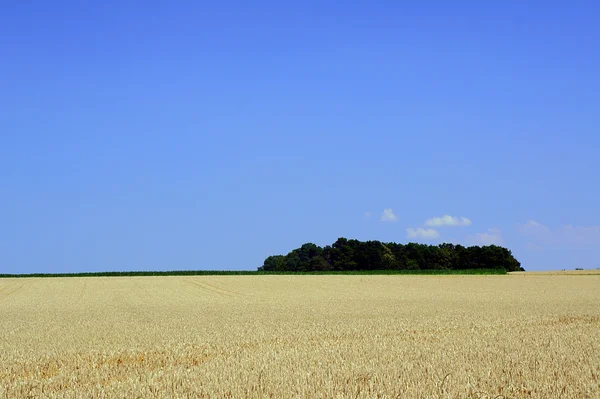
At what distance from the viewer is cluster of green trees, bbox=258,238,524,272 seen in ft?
391

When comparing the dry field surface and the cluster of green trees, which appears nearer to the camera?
the dry field surface

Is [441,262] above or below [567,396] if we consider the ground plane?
above

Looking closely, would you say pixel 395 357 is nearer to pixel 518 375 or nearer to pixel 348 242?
pixel 518 375

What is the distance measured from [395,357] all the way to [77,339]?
8292 millimetres

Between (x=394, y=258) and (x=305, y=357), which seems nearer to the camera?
(x=305, y=357)

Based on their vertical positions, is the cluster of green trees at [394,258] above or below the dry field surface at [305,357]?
above

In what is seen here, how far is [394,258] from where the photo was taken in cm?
12050

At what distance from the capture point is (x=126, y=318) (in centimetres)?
2206

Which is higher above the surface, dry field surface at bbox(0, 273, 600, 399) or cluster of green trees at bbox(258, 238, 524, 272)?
cluster of green trees at bbox(258, 238, 524, 272)

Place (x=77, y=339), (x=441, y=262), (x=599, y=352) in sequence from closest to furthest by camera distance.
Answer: (x=599, y=352)
(x=77, y=339)
(x=441, y=262)

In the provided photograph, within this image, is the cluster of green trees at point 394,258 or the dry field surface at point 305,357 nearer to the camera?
the dry field surface at point 305,357

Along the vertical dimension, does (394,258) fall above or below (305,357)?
above

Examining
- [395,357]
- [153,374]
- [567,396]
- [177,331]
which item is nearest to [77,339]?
[177,331]

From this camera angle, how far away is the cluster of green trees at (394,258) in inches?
4695
